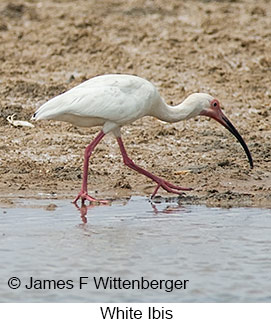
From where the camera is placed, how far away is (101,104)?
29.8 feet

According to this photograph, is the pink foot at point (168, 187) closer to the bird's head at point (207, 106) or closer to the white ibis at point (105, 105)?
the white ibis at point (105, 105)

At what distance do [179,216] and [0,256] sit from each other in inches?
77.0

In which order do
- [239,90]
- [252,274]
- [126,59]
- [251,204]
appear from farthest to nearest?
[126,59], [239,90], [251,204], [252,274]

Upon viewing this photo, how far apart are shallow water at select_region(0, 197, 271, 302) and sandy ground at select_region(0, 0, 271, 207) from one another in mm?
580

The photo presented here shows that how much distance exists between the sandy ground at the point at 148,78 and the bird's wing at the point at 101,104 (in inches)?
34.3

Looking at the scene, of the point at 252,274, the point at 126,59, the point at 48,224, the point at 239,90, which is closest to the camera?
the point at 252,274

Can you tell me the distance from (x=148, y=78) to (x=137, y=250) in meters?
5.68

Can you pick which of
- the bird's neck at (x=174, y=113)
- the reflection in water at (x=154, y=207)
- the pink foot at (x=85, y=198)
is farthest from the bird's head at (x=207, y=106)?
the pink foot at (x=85, y=198)

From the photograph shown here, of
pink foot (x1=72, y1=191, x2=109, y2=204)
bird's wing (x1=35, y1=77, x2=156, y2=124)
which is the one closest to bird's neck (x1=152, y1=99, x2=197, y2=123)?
bird's wing (x1=35, y1=77, x2=156, y2=124)

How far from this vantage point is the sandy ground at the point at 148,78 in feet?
32.7

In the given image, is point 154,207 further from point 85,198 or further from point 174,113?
point 174,113

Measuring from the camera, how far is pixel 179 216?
873 centimetres

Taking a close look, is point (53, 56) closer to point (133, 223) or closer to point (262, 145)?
point (262, 145)
